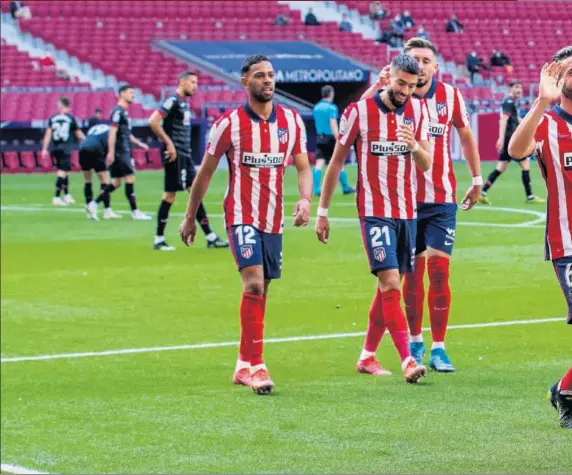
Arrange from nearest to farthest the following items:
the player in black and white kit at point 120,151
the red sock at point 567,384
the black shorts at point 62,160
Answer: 1. the red sock at point 567,384
2. the player in black and white kit at point 120,151
3. the black shorts at point 62,160

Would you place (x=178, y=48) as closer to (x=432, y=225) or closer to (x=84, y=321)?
(x=84, y=321)

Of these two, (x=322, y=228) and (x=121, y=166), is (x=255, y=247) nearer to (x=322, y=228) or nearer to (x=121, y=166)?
(x=322, y=228)

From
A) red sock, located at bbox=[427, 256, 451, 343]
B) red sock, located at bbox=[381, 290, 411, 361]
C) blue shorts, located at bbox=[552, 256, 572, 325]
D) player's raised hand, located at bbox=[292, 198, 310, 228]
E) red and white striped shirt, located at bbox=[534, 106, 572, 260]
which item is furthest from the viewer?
red sock, located at bbox=[427, 256, 451, 343]

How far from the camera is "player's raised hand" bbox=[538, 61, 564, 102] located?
6.31 metres

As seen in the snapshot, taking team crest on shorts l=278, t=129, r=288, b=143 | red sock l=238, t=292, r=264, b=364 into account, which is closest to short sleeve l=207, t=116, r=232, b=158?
team crest on shorts l=278, t=129, r=288, b=143

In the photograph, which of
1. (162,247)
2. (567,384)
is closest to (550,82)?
(567,384)

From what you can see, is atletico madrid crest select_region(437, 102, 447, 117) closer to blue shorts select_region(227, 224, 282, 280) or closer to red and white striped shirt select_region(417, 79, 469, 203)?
red and white striped shirt select_region(417, 79, 469, 203)

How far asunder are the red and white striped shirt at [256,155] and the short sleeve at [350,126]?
0.26m

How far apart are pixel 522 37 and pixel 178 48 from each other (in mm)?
12459

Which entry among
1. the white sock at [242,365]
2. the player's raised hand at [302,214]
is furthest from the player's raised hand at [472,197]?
the white sock at [242,365]

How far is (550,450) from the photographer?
23.9 ft

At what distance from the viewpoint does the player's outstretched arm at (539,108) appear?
6.32 m

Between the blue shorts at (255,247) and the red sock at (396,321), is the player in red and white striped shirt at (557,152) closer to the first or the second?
the red sock at (396,321)

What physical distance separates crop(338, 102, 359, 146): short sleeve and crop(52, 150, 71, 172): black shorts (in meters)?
19.1
